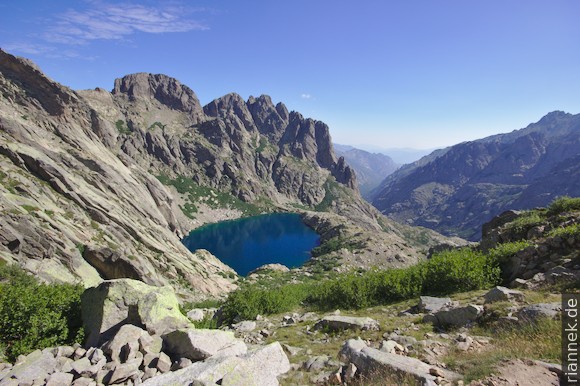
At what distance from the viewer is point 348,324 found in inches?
696

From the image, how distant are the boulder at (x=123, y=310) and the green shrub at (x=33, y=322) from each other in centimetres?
65

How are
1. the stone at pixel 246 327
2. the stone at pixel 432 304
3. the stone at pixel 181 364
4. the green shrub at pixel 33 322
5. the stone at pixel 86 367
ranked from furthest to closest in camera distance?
the stone at pixel 246 327, the stone at pixel 432 304, the green shrub at pixel 33 322, the stone at pixel 181 364, the stone at pixel 86 367

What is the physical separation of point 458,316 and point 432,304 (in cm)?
380

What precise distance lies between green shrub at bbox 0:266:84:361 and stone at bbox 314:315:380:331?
40.6 feet

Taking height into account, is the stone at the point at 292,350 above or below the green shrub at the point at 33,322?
below

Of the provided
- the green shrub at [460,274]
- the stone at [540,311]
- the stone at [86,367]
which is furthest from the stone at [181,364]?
the green shrub at [460,274]

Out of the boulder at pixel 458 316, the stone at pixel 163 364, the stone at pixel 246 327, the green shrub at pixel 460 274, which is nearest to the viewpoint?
the stone at pixel 163 364

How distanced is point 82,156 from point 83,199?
115 ft

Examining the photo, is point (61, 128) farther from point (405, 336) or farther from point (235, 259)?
point (405, 336)

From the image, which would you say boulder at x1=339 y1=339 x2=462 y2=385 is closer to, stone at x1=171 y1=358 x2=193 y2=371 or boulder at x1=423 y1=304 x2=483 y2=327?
boulder at x1=423 y1=304 x2=483 y2=327

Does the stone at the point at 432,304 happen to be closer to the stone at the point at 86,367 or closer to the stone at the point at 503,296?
the stone at the point at 503,296

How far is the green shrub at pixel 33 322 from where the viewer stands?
519 inches

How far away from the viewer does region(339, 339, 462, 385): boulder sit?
31.6ft

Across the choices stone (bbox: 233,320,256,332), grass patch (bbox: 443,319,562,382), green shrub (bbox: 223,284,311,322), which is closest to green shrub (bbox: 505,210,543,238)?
grass patch (bbox: 443,319,562,382)
